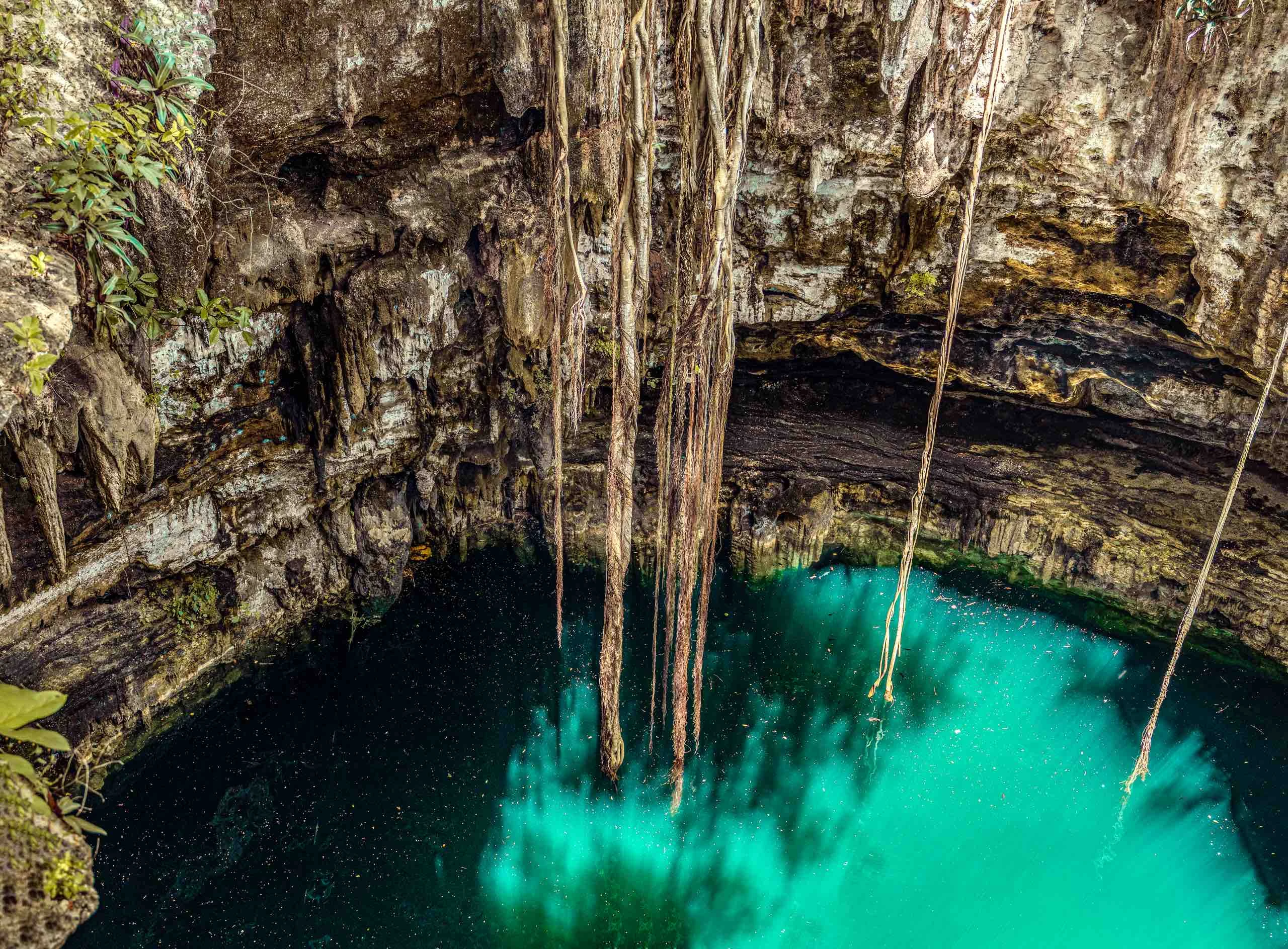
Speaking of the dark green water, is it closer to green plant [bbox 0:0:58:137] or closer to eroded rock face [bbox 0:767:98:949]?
eroded rock face [bbox 0:767:98:949]

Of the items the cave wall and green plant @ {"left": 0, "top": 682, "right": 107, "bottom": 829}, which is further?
the cave wall

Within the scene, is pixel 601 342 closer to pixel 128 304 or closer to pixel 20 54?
pixel 128 304

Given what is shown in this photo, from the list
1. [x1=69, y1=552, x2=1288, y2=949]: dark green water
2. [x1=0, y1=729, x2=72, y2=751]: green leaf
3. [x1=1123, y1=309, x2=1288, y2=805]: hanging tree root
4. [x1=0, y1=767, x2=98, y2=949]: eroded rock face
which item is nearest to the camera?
[x1=0, y1=767, x2=98, y2=949]: eroded rock face

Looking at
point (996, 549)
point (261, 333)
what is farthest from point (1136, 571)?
point (261, 333)

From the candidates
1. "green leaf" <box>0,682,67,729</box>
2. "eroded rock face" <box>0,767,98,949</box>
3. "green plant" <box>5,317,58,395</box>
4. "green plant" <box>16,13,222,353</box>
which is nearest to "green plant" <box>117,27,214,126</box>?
"green plant" <box>16,13,222,353</box>

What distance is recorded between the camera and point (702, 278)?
3.94 metres

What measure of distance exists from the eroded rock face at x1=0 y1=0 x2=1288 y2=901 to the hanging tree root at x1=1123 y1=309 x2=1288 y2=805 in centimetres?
14

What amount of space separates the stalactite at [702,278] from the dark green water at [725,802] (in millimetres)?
875

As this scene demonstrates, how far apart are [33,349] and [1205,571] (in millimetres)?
5829

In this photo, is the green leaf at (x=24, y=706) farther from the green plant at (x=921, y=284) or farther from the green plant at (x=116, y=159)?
the green plant at (x=921, y=284)

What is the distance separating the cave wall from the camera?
4.33 m

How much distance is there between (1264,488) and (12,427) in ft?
24.7

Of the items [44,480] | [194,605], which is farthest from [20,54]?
[194,605]

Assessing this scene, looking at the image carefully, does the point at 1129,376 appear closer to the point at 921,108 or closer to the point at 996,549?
the point at 996,549
